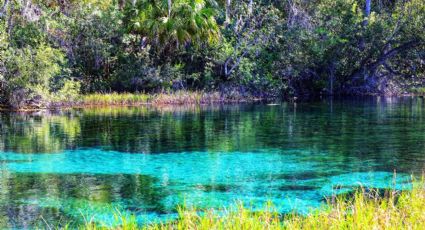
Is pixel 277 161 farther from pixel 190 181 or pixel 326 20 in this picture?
pixel 326 20

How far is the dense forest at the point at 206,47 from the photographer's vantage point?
3391 centimetres

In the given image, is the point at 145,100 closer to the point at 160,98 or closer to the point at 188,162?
the point at 160,98

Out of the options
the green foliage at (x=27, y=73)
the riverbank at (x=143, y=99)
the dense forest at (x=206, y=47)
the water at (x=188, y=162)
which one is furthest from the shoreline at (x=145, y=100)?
the water at (x=188, y=162)

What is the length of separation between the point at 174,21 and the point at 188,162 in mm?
21614

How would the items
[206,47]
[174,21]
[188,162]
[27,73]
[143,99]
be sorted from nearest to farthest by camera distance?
1. [188,162]
2. [27,73]
3. [174,21]
4. [143,99]
5. [206,47]

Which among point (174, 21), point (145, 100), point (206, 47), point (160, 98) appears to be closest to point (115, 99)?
point (145, 100)

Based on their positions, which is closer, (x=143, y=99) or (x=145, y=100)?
(x=143, y=99)

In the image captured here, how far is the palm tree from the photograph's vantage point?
3566 centimetres

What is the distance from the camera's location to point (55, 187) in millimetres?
12000

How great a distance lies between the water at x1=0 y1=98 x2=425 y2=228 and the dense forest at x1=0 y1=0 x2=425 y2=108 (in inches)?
302

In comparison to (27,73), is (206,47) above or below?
above

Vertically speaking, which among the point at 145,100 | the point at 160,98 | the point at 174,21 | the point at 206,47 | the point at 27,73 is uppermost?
the point at 174,21

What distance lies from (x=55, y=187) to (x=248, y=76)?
89.7 ft

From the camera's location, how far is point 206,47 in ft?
128
